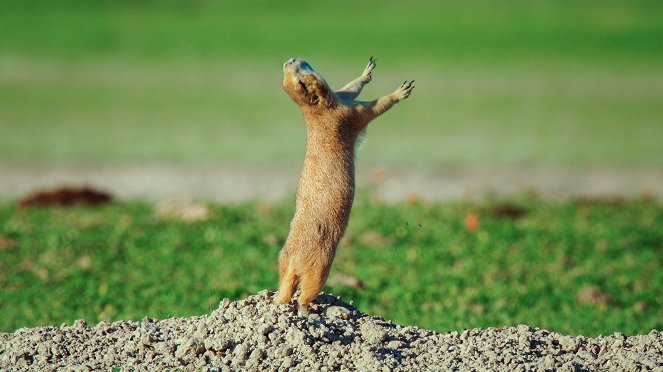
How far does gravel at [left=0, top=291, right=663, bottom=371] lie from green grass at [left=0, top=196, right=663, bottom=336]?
5.17 feet

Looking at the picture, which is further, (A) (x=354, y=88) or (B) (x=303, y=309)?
(A) (x=354, y=88)

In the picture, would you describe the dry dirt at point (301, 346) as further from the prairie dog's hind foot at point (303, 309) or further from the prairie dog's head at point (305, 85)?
the prairie dog's head at point (305, 85)

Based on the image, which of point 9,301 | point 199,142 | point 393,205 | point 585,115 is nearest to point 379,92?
point 585,115

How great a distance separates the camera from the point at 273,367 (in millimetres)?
4957

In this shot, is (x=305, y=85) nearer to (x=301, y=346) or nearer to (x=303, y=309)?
(x=303, y=309)

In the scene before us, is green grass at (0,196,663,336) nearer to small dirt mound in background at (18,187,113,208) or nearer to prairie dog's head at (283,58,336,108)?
small dirt mound in background at (18,187,113,208)

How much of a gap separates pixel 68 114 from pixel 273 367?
18985 millimetres

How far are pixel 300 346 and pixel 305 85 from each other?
141 cm

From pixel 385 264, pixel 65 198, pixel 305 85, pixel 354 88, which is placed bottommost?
pixel 305 85

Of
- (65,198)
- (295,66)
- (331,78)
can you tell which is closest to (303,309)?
(295,66)

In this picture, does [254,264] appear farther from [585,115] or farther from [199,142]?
[585,115]

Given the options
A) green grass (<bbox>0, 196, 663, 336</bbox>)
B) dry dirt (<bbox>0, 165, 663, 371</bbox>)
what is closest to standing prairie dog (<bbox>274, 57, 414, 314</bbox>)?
dry dirt (<bbox>0, 165, 663, 371</bbox>)

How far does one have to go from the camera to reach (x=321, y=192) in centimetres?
533

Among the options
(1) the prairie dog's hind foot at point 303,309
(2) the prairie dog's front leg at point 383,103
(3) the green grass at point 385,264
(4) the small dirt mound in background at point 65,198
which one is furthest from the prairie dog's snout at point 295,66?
(4) the small dirt mound in background at point 65,198
